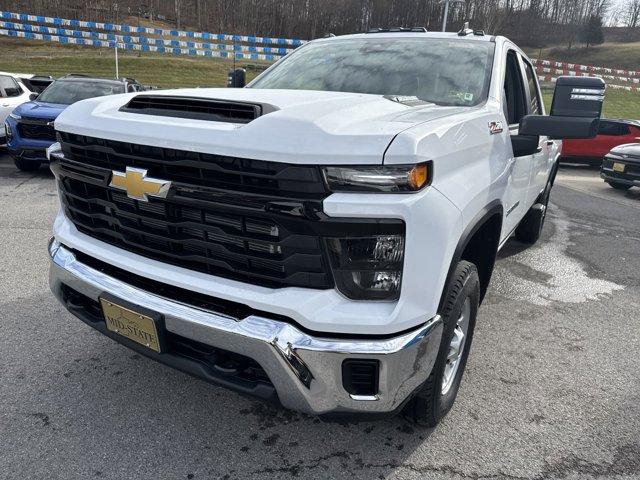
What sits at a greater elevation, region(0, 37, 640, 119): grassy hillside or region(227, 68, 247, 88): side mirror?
region(227, 68, 247, 88): side mirror

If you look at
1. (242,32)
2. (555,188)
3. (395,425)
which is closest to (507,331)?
(395,425)

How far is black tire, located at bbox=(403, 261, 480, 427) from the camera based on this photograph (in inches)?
85.2

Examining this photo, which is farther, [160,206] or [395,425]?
[395,425]

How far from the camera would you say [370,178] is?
71.0 inches

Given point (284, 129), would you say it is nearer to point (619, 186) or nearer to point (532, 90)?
point (532, 90)

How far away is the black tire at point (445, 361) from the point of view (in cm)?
216

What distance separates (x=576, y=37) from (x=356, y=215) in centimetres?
7561

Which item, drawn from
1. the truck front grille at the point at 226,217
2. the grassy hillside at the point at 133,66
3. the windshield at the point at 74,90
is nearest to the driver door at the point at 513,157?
the truck front grille at the point at 226,217

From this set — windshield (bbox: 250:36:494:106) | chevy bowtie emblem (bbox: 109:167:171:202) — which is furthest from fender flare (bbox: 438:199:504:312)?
chevy bowtie emblem (bbox: 109:167:171:202)

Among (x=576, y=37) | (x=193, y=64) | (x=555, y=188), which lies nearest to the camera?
(x=555, y=188)

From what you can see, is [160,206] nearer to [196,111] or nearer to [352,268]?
[196,111]

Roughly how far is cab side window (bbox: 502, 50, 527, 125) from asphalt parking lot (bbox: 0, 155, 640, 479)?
59.9 inches

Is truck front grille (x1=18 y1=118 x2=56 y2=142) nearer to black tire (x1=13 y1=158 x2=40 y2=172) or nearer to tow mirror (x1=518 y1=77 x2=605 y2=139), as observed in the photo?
black tire (x1=13 y1=158 x2=40 y2=172)

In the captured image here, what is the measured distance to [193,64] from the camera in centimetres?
3294
